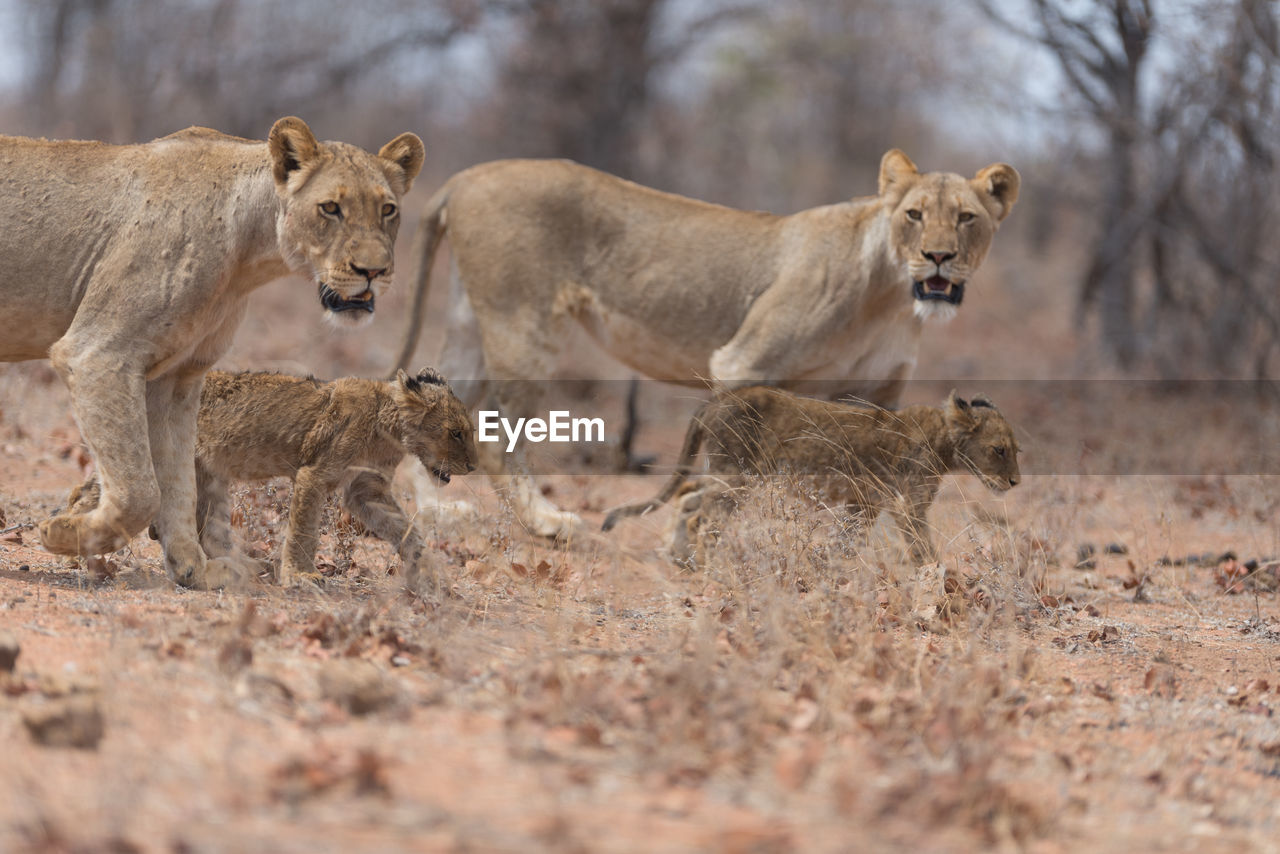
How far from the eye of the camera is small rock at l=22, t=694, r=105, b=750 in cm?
352

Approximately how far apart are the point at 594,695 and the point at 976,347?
16.8 meters

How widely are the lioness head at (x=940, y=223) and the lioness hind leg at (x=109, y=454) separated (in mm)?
4263

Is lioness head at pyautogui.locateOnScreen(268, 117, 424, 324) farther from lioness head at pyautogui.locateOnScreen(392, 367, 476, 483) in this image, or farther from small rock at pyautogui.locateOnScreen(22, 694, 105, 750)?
small rock at pyautogui.locateOnScreen(22, 694, 105, 750)

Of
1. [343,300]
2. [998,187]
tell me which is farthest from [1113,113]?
[343,300]

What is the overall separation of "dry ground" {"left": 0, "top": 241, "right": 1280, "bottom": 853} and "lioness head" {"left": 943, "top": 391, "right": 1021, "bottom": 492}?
248mm

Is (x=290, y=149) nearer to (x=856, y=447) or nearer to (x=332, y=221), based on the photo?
(x=332, y=221)

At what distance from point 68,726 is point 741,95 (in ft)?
73.4

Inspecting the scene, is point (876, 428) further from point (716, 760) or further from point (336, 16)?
point (336, 16)

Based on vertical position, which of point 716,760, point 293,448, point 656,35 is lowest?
point 716,760

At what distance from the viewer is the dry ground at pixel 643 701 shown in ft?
10.6

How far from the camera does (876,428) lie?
6.89m

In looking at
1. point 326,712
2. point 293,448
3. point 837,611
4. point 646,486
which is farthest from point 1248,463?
point 326,712

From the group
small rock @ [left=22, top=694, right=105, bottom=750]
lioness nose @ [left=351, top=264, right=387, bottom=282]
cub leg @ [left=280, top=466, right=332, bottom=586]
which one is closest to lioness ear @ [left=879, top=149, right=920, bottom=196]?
lioness nose @ [left=351, top=264, right=387, bottom=282]

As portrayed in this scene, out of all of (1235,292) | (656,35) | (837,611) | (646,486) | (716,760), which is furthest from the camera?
(656,35)
